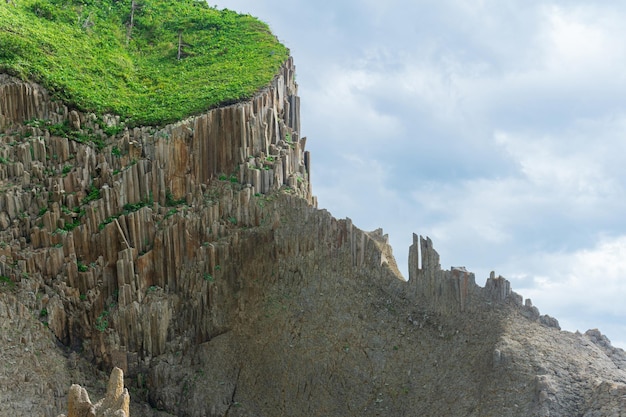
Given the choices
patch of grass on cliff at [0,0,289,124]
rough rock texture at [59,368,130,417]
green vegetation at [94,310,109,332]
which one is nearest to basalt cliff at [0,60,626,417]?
green vegetation at [94,310,109,332]

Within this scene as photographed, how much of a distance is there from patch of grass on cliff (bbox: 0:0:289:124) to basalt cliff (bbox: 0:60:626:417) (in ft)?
5.76

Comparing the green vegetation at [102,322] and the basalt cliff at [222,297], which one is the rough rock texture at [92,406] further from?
the green vegetation at [102,322]

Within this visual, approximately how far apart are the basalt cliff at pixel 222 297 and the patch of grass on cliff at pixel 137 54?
1.75 meters

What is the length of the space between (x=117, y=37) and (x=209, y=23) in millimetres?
6466

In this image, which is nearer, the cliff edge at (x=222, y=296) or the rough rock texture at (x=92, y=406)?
the rough rock texture at (x=92, y=406)

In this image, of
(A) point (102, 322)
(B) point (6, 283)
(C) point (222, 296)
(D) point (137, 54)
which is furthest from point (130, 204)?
(D) point (137, 54)

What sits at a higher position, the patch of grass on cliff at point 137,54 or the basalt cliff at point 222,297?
the patch of grass on cliff at point 137,54

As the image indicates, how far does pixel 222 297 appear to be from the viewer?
30.9 meters

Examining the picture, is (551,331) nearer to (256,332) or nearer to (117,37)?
(256,332)

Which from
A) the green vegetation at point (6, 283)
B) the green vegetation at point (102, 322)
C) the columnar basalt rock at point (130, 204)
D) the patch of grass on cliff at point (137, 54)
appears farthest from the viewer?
the patch of grass on cliff at point (137, 54)

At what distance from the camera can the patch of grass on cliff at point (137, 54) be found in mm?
35625

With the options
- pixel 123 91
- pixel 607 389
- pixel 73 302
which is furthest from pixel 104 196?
pixel 607 389

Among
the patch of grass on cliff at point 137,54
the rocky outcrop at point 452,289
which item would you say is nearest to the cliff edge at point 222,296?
the rocky outcrop at point 452,289

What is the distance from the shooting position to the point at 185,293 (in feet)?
102
